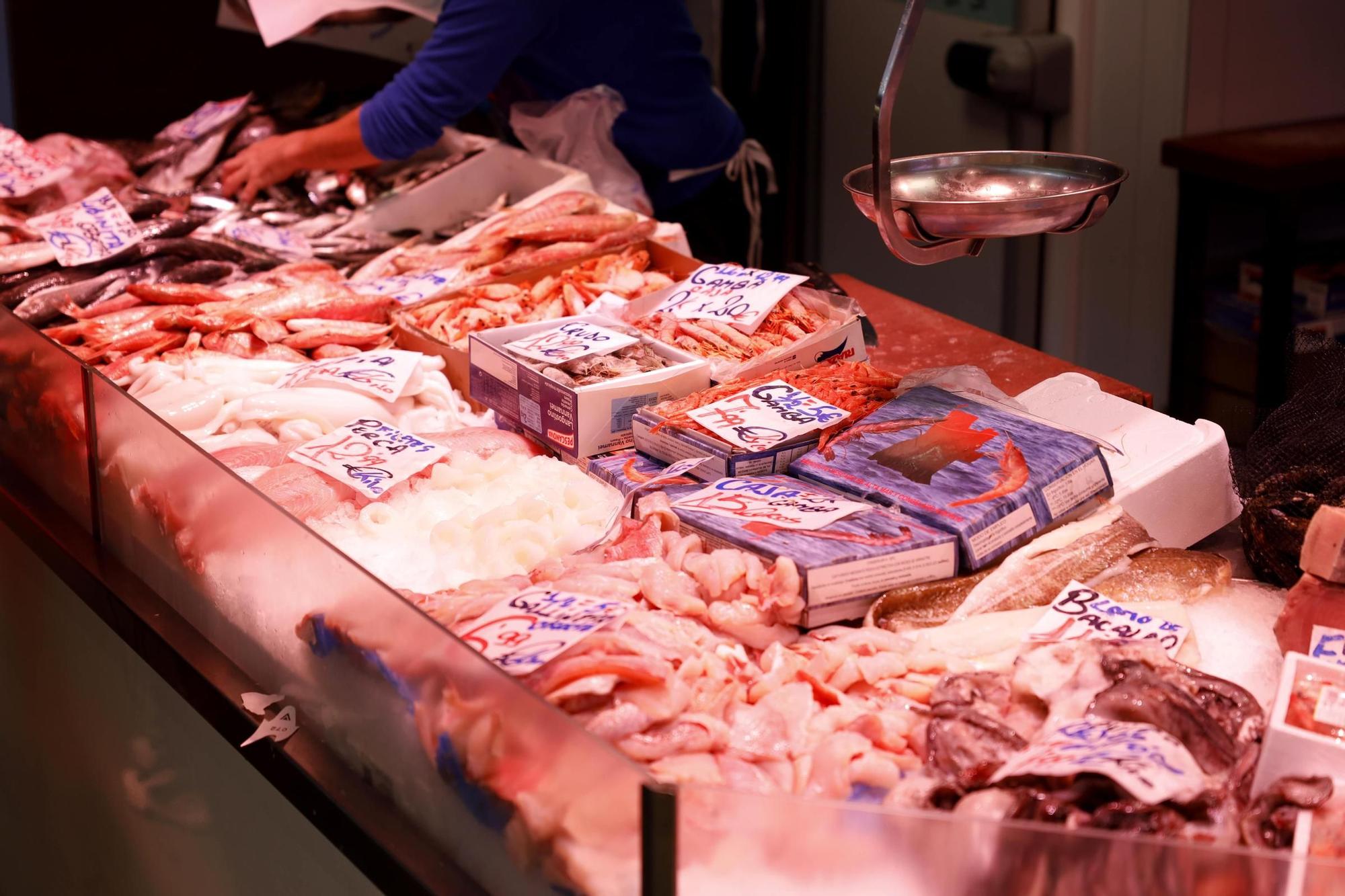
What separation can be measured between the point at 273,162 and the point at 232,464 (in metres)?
2.07

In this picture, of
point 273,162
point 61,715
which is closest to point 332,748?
point 61,715

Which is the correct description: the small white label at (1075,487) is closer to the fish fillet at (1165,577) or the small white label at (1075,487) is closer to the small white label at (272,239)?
the fish fillet at (1165,577)

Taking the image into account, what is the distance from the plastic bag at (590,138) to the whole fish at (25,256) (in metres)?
1.41

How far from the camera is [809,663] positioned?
160cm

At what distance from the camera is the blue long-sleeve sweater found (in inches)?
145

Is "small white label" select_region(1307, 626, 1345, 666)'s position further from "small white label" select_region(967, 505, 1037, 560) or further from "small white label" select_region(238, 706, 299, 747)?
"small white label" select_region(238, 706, 299, 747)

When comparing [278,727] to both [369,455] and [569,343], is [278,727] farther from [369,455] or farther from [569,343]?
[569,343]

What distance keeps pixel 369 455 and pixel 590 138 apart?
2.11 metres

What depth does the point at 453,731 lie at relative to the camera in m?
1.44

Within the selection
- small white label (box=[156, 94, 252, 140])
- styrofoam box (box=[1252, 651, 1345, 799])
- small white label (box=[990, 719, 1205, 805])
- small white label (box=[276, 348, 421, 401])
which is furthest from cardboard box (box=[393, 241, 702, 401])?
small white label (box=[156, 94, 252, 140])

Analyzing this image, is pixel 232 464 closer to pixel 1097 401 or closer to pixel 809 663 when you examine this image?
pixel 809 663

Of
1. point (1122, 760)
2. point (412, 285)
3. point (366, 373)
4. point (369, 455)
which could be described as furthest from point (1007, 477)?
point (412, 285)

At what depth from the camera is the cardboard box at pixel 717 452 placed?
6.64 ft

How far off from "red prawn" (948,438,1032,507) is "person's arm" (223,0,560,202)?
2.24 meters
